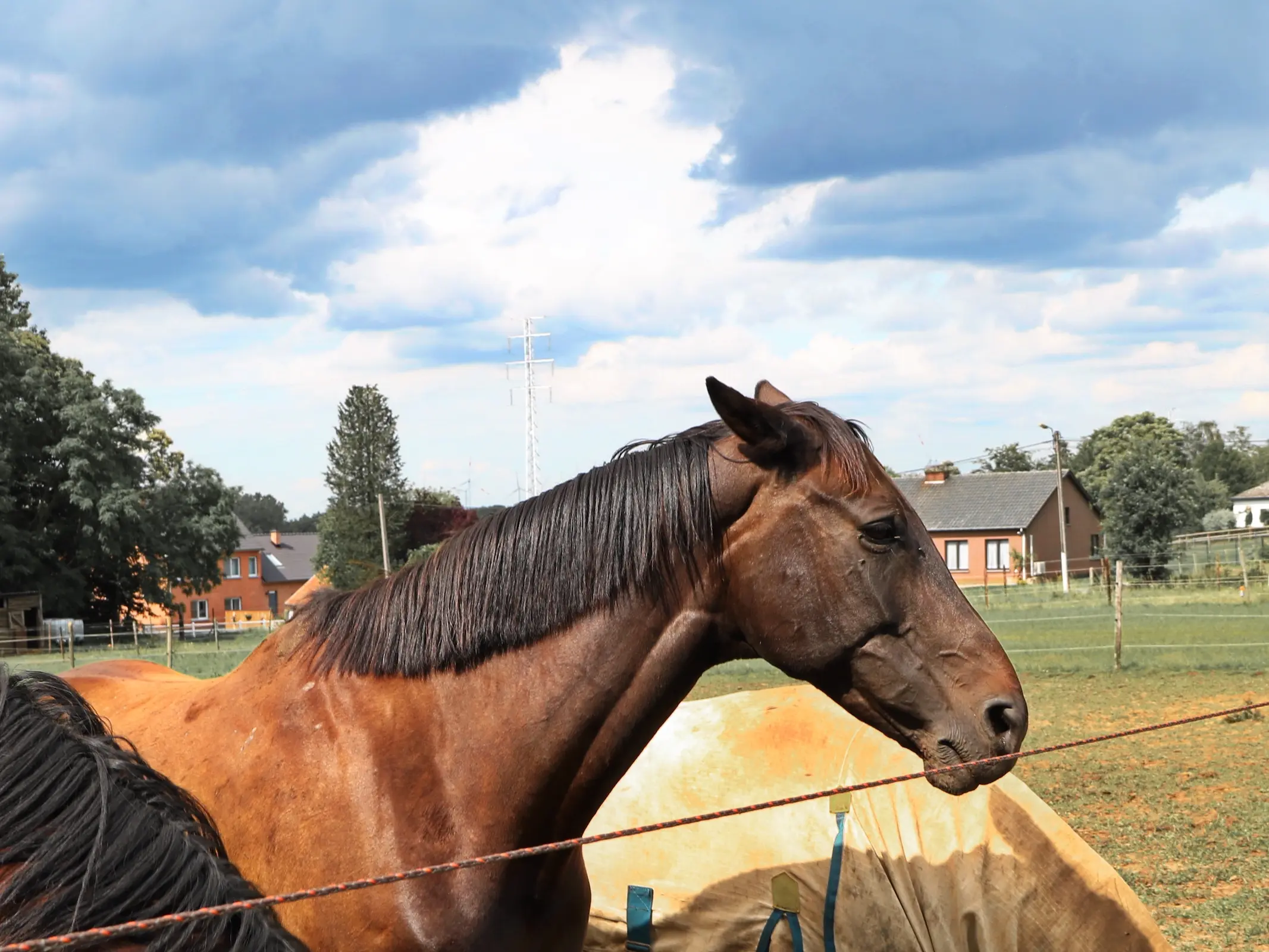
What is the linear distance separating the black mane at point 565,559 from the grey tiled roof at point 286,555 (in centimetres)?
6659

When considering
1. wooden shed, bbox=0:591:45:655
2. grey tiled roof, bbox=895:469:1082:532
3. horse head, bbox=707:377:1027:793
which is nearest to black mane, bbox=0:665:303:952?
horse head, bbox=707:377:1027:793

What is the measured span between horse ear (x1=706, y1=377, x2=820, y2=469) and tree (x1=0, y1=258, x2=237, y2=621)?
3766 cm

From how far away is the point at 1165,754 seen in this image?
9398 millimetres

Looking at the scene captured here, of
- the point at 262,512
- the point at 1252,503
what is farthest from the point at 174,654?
the point at 262,512

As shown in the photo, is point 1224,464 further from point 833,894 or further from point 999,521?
point 833,894

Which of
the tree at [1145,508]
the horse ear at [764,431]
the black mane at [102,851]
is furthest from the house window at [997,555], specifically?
the black mane at [102,851]

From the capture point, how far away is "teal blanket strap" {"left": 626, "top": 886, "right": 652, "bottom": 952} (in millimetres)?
3654

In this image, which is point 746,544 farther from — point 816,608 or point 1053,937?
point 1053,937

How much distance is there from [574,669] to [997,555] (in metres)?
48.0

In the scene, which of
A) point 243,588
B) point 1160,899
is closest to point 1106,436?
point 243,588

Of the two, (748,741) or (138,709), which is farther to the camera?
(748,741)

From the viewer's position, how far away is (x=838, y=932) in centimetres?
351

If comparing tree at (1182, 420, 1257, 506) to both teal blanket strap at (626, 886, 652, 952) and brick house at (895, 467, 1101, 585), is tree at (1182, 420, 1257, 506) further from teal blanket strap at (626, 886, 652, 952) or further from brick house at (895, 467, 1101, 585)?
teal blanket strap at (626, 886, 652, 952)

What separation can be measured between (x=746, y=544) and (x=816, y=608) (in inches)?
9.5
